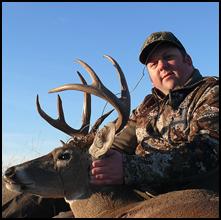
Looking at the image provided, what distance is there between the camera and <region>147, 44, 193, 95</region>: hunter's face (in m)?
5.46

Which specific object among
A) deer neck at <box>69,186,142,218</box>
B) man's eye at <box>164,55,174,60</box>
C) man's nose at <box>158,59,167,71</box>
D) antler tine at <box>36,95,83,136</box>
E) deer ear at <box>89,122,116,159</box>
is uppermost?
man's eye at <box>164,55,174,60</box>

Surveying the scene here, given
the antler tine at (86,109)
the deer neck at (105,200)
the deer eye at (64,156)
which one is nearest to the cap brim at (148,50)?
the antler tine at (86,109)

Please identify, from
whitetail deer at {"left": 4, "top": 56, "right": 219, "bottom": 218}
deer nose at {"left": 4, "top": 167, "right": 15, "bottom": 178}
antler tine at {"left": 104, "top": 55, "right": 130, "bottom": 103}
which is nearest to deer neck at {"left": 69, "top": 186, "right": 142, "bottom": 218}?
whitetail deer at {"left": 4, "top": 56, "right": 219, "bottom": 218}

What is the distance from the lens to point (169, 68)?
5.50m

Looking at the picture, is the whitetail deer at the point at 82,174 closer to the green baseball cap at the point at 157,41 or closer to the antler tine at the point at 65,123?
the antler tine at the point at 65,123

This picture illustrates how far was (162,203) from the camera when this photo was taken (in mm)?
4031

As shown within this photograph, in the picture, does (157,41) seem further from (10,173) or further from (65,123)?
(10,173)

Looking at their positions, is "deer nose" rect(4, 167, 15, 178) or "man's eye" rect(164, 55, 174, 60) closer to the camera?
"deer nose" rect(4, 167, 15, 178)

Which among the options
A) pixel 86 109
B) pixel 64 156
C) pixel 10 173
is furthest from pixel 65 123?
pixel 10 173

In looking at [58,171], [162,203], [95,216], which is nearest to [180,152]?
[162,203]

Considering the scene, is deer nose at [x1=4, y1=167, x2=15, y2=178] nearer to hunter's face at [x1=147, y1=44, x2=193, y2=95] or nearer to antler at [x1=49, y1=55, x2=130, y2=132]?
antler at [x1=49, y1=55, x2=130, y2=132]

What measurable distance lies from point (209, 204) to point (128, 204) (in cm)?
110

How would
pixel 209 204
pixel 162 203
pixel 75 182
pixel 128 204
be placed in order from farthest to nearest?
pixel 75 182
pixel 128 204
pixel 162 203
pixel 209 204

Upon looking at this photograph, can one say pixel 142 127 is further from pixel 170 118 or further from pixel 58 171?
pixel 58 171
